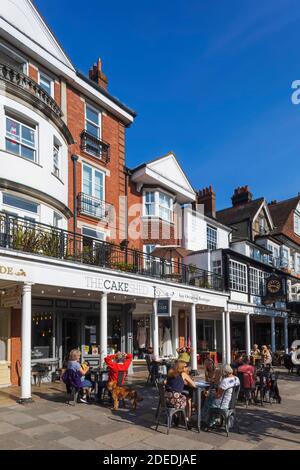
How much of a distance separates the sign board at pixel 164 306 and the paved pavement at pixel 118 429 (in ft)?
14.4

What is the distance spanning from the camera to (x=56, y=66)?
17.1 m

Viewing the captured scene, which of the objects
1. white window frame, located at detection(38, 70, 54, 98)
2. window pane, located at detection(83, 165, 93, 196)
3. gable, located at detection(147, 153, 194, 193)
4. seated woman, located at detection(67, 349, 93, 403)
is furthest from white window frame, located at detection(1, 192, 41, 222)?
gable, located at detection(147, 153, 194, 193)

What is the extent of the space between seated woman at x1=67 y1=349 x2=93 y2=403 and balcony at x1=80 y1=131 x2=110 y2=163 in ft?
33.8

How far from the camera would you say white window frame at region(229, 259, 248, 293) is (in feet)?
82.2

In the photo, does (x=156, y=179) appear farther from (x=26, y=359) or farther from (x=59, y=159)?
(x=26, y=359)

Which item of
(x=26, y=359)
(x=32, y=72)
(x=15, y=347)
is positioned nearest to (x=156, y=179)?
→ (x=32, y=72)

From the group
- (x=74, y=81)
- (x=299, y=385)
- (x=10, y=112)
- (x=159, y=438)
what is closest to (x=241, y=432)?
(x=159, y=438)

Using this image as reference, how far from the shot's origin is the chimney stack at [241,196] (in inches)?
1526

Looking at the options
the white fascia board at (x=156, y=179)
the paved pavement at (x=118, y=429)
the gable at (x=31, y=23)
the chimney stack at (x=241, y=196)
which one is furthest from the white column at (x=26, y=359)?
the chimney stack at (x=241, y=196)

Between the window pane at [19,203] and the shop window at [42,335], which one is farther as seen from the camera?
the shop window at [42,335]

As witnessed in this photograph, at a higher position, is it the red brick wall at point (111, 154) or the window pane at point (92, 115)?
the window pane at point (92, 115)

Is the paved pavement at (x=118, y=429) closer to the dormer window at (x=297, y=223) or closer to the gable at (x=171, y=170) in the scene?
the gable at (x=171, y=170)

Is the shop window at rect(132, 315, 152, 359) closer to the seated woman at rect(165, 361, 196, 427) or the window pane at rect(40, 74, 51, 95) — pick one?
the window pane at rect(40, 74, 51, 95)

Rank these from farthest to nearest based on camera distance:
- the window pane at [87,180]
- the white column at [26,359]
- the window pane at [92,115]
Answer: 1. the window pane at [92,115]
2. the window pane at [87,180]
3. the white column at [26,359]
